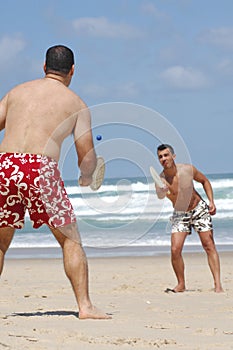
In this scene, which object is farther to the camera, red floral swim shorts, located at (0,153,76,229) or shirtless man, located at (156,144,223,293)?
shirtless man, located at (156,144,223,293)

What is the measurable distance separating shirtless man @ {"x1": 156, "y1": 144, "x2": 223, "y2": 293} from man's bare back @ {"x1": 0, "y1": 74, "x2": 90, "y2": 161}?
2730mm

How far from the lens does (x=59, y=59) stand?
4840 mm

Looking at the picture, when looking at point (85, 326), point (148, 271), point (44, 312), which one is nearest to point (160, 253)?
point (148, 271)

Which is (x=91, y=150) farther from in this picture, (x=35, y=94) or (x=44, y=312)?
(x=44, y=312)

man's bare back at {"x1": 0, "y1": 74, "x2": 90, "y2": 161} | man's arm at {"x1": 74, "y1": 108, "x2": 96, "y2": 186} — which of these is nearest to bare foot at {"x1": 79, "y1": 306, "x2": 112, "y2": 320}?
man's arm at {"x1": 74, "y1": 108, "x2": 96, "y2": 186}

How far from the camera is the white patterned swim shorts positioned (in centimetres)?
758

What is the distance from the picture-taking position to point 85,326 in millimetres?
4648

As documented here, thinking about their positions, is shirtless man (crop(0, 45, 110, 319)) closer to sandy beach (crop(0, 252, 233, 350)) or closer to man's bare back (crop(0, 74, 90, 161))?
man's bare back (crop(0, 74, 90, 161))

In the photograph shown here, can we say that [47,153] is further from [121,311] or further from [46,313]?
[121,311]

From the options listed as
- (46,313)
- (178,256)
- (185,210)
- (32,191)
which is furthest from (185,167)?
(32,191)

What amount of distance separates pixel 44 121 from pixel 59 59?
0.43 m

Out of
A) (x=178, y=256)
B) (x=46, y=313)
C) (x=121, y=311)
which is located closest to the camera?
(x=46, y=313)

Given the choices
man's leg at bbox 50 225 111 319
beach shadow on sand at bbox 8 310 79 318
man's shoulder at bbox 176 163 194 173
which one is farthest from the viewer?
man's shoulder at bbox 176 163 194 173

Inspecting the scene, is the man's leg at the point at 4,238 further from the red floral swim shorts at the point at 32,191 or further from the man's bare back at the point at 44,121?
the man's bare back at the point at 44,121
